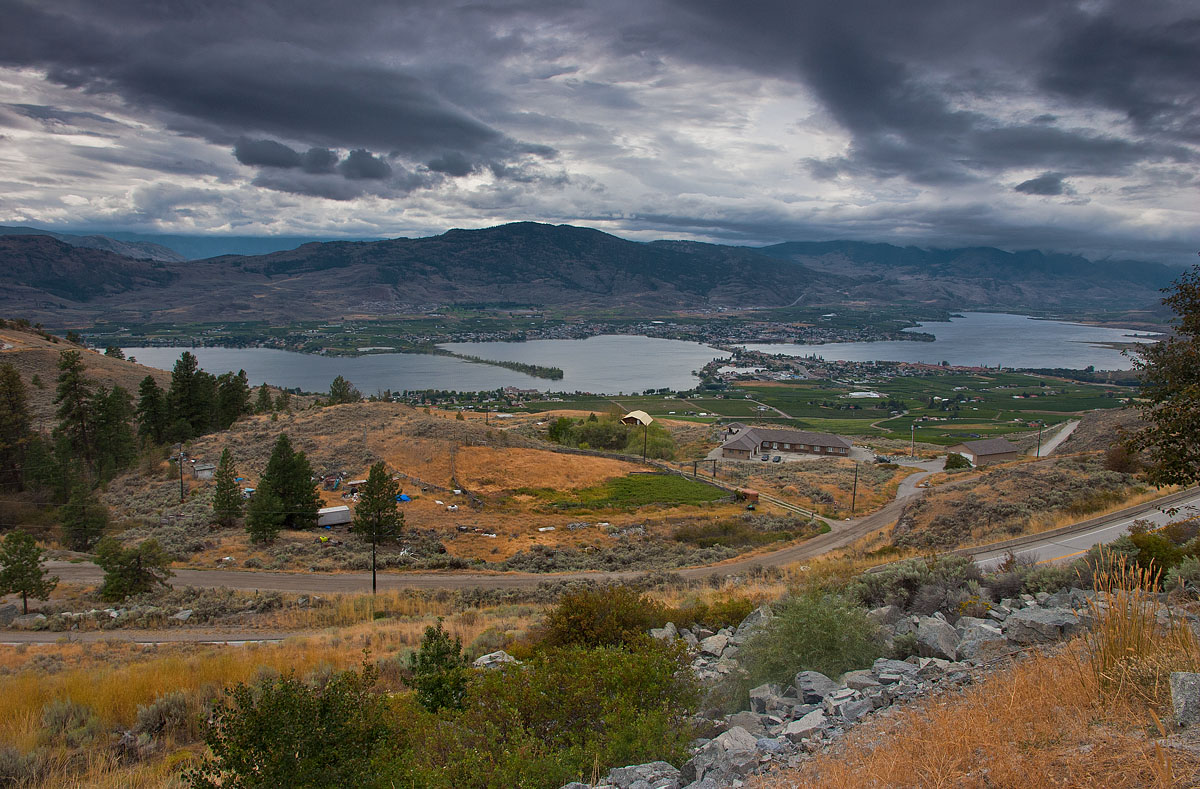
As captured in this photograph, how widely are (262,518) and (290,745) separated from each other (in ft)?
84.8

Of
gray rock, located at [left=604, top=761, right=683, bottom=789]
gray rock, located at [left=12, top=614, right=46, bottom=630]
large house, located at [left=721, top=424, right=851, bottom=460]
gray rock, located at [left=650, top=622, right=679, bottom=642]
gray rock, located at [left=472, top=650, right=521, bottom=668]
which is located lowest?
large house, located at [left=721, top=424, right=851, bottom=460]

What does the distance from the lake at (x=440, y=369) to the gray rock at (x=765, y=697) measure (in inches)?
4821

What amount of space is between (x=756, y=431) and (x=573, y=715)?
66.5m

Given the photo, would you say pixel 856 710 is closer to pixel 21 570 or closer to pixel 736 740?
pixel 736 740

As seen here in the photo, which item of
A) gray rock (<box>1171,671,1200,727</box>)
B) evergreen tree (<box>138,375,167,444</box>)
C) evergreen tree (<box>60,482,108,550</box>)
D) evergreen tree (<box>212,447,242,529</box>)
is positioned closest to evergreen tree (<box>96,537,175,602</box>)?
evergreen tree (<box>212,447,242,529</box>)

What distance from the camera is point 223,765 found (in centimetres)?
479

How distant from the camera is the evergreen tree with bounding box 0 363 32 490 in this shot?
38.4m

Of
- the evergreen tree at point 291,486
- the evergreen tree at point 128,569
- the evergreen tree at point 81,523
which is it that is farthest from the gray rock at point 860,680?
the evergreen tree at point 81,523

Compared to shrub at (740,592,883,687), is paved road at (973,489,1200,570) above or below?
below

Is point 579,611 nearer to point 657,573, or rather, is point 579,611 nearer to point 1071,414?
point 657,573

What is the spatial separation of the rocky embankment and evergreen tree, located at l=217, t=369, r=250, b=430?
5595 centimetres

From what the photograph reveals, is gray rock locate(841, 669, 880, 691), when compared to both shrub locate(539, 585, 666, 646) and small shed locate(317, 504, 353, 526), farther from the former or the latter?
small shed locate(317, 504, 353, 526)

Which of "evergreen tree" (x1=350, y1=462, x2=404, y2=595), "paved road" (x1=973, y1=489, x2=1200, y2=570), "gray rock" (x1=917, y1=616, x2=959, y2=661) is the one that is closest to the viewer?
"gray rock" (x1=917, y1=616, x2=959, y2=661)

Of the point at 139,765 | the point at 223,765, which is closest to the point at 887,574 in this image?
the point at 223,765
